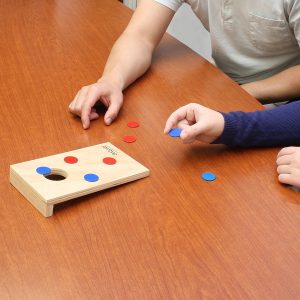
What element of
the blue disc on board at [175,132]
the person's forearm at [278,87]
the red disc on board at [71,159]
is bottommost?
the person's forearm at [278,87]

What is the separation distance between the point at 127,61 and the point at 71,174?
0.50m

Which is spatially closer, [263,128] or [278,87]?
[263,128]

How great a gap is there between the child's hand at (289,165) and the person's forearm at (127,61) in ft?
1.28

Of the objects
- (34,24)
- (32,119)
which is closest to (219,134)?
(32,119)

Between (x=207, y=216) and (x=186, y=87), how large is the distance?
0.48 metres

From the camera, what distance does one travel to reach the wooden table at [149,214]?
0.67 m

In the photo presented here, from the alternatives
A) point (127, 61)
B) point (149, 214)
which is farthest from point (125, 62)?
point (149, 214)

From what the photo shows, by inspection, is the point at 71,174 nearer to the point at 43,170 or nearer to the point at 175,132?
the point at 43,170

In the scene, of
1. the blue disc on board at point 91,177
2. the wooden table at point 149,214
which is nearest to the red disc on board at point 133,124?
the wooden table at point 149,214

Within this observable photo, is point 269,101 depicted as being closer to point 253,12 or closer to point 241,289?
point 253,12

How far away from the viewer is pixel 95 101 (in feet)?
3.58

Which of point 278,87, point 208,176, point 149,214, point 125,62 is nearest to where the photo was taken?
point 149,214

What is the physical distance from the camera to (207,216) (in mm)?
809

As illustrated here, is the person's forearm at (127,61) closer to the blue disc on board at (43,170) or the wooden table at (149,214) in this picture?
the wooden table at (149,214)
